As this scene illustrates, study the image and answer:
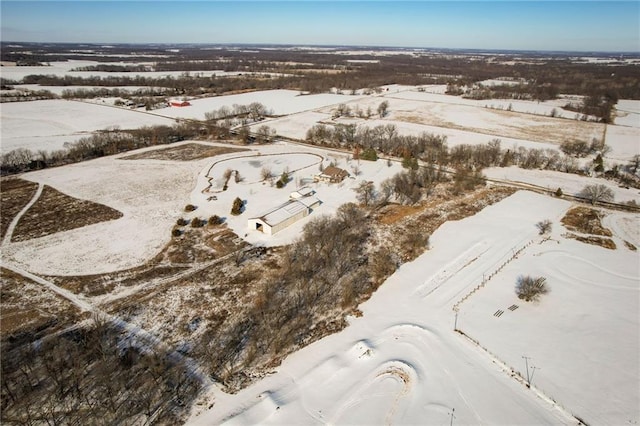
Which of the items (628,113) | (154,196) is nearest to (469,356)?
(154,196)

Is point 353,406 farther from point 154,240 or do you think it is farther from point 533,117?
point 533,117

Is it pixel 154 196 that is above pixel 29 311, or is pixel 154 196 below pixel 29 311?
above

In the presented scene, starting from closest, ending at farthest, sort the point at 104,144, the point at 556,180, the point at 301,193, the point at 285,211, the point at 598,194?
Result: the point at 285,211
the point at 598,194
the point at 301,193
the point at 556,180
the point at 104,144

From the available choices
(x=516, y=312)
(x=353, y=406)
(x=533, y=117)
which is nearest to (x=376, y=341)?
(x=353, y=406)

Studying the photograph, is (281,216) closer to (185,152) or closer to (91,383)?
(91,383)

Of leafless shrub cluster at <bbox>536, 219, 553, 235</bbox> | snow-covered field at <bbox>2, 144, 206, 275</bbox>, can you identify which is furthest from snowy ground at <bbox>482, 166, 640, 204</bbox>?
snow-covered field at <bbox>2, 144, 206, 275</bbox>

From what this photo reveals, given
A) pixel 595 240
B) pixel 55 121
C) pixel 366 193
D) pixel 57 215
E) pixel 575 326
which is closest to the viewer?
pixel 575 326
